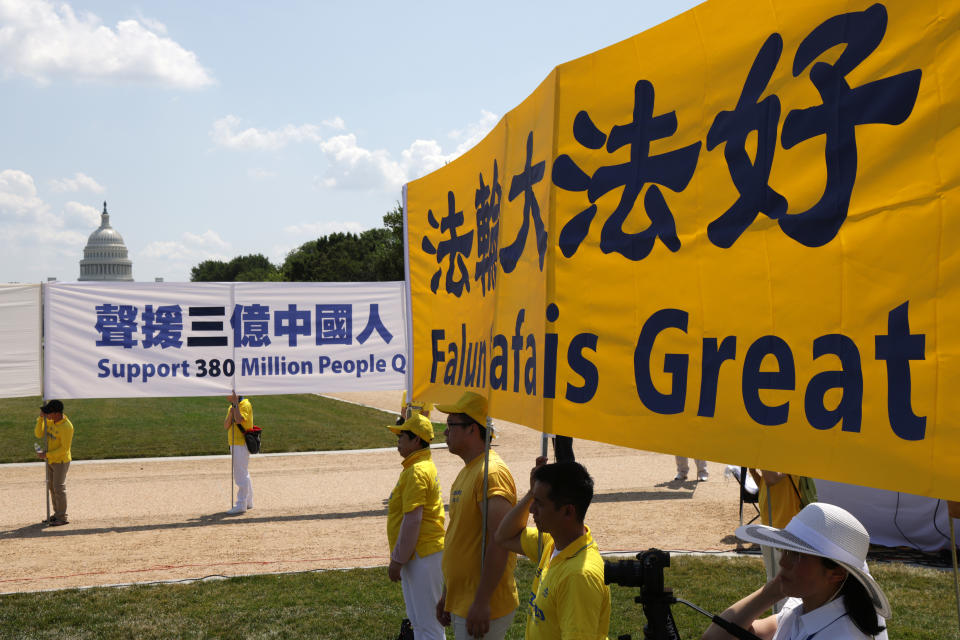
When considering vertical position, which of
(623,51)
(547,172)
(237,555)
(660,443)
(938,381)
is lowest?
(237,555)

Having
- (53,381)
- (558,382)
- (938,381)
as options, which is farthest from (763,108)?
(53,381)

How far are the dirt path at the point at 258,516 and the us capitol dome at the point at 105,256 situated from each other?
157462 millimetres

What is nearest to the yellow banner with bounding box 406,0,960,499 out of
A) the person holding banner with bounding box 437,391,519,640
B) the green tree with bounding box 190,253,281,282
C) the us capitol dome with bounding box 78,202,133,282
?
the person holding banner with bounding box 437,391,519,640

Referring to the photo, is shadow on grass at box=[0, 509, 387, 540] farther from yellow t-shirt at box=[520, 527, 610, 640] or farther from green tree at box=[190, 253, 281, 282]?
green tree at box=[190, 253, 281, 282]

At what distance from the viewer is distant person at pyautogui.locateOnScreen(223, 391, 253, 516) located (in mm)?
13133

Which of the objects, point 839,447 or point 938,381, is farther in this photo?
point 839,447

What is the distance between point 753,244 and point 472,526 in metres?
2.67

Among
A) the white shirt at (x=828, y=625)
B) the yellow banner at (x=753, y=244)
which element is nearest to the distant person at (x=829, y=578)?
the white shirt at (x=828, y=625)

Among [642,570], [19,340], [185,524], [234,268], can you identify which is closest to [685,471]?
[185,524]

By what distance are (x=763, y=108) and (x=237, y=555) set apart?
31.3 ft

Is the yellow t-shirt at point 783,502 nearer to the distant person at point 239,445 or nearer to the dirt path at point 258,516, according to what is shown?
the dirt path at point 258,516

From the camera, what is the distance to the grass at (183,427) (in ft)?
68.7

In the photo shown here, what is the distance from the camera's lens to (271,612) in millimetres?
7977

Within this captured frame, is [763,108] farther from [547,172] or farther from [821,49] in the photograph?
[547,172]
